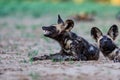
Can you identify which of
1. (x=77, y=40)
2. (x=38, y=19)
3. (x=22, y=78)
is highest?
(x=38, y=19)

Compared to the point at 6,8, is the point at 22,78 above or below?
below

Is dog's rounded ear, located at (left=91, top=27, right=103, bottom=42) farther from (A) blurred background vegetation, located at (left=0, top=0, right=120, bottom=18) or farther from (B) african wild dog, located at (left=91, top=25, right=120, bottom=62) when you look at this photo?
(A) blurred background vegetation, located at (left=0, top=0, right=120, bottom=18)

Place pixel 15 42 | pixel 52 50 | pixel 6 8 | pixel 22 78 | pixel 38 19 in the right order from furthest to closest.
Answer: pixel 6 8
pixel 38 19
pixel 15 42
pixel 52 50
pixel 22 78

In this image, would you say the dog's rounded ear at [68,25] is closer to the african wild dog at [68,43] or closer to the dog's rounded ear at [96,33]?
the african wild dog at [68,43]

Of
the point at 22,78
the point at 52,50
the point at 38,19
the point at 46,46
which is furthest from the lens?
the point at 38,19

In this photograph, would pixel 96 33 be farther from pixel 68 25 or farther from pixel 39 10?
pixel 39 10

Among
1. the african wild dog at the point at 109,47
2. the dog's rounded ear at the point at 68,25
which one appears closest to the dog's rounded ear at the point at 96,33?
the african wild dog at the point at 109,47

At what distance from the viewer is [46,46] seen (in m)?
12.4

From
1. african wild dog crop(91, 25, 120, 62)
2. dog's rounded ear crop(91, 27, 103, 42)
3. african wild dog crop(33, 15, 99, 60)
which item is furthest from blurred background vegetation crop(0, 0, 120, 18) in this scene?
african wild dog crop(91, 25, 120, 62)

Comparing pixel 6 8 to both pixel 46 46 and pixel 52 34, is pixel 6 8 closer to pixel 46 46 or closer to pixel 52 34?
pixel 46 46

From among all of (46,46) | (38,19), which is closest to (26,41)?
(46,46)

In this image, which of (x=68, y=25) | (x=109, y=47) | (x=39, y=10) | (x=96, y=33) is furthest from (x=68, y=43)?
(x=39, y=10)

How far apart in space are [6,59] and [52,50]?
222 cm

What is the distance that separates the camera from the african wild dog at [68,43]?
9.28 metres
